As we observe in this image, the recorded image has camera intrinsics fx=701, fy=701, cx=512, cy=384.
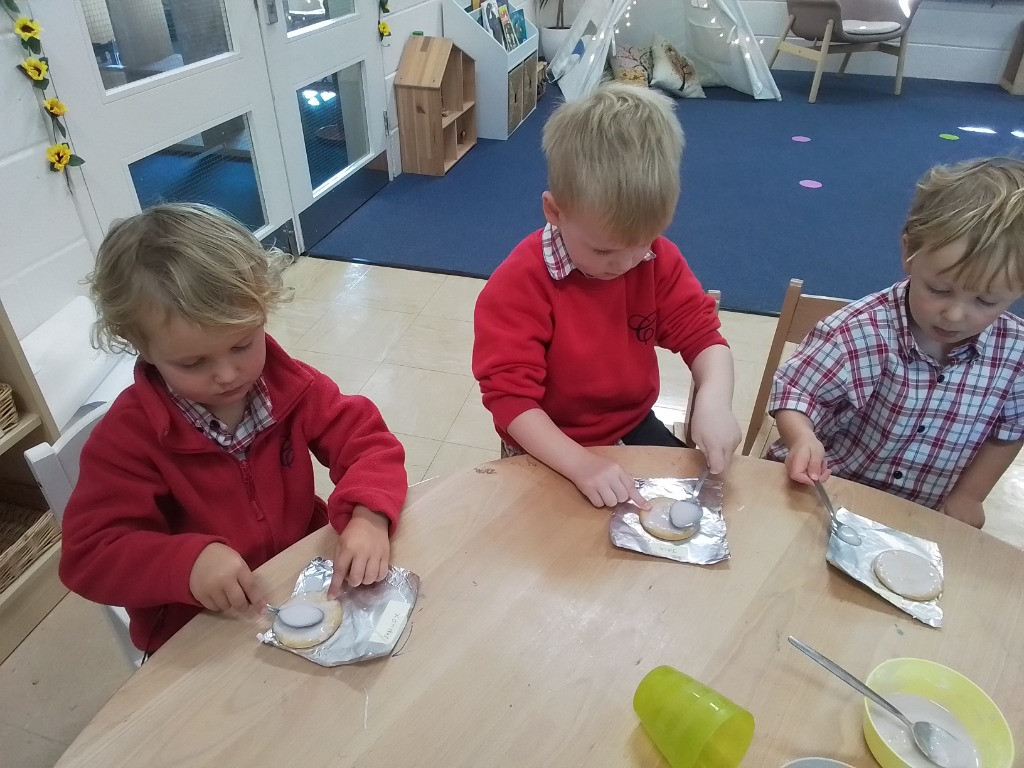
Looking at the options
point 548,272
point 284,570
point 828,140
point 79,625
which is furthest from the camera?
point 828,140

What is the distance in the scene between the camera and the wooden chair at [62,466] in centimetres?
77

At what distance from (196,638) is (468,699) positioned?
248 millimetres

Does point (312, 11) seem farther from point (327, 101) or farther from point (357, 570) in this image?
point (357, 570)

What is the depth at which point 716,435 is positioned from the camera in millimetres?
819

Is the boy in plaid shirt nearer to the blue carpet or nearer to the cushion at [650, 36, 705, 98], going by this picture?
the blue carpet

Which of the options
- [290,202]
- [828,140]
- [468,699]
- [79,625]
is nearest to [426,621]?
[468,699]

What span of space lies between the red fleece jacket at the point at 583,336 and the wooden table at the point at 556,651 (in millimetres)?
205

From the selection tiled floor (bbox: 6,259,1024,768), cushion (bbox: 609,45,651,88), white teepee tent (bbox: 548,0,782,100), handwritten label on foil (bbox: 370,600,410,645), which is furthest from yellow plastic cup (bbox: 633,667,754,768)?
cushion (bbox: 609,45,651,88)

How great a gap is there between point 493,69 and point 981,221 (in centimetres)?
330

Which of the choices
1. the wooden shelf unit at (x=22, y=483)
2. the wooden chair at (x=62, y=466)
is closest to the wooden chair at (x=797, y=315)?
the wooden chair at (x=62, y=466)

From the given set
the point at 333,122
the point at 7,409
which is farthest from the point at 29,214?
the point at 333,122

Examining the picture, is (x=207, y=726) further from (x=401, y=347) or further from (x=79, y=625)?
(x=401, y=347)

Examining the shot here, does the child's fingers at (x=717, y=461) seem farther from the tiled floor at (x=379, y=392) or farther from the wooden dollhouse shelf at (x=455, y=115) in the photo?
the wooden dollhouse shelf at (x=455, y=115)

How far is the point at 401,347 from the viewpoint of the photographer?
215cm
